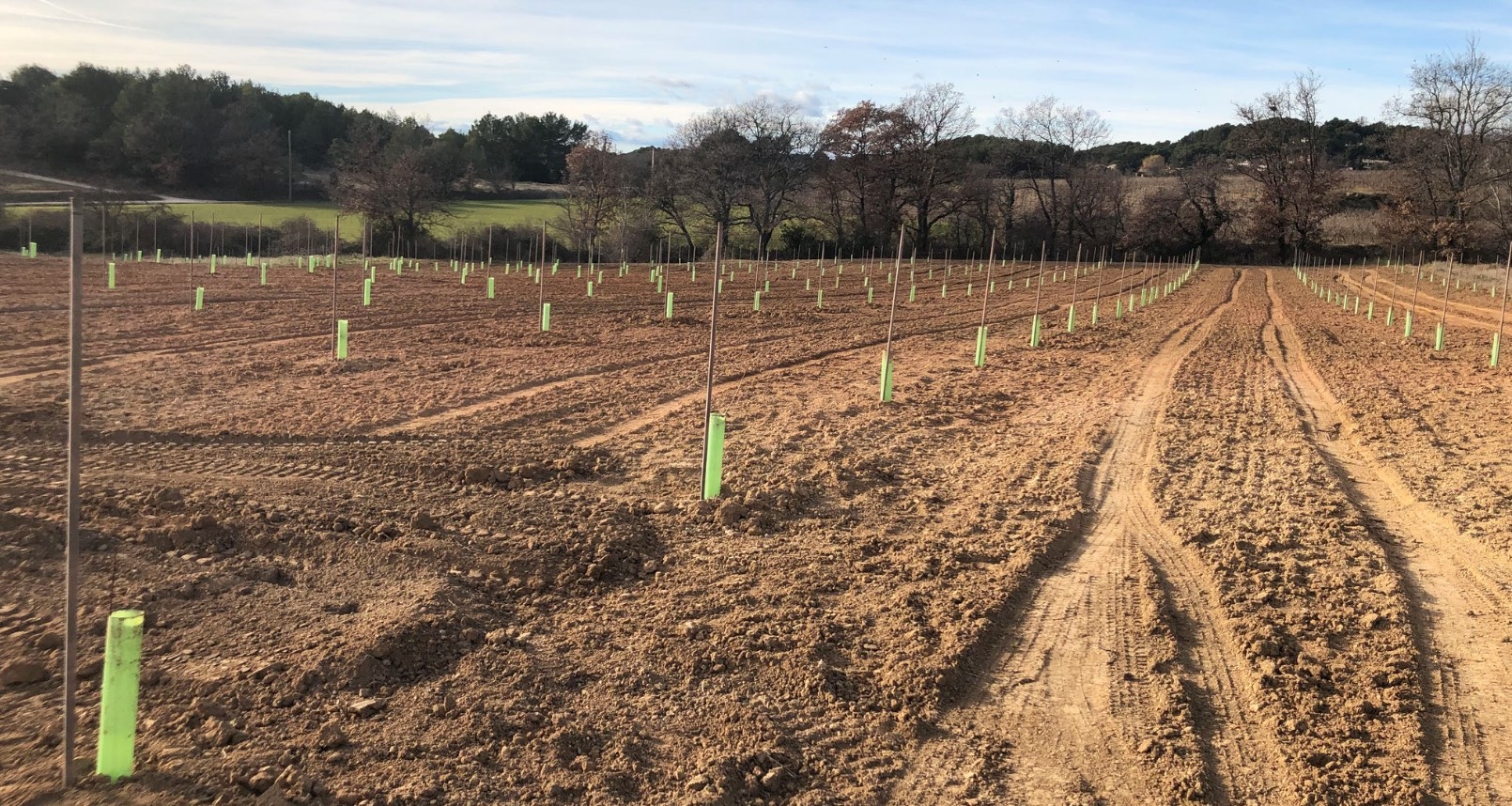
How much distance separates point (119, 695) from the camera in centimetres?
276

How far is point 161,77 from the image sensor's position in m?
51.8

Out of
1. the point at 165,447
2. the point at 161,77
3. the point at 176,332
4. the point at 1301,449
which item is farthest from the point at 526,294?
the point at 161,77

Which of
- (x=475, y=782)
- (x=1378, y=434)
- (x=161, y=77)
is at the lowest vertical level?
(x=475, y=782)

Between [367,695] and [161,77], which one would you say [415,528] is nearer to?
[367,695]

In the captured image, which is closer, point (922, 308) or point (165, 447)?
point (165, 447)

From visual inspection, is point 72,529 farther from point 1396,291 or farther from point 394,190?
point 394,190

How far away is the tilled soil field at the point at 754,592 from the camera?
321cm

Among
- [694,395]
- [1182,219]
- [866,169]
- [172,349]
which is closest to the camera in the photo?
[694,395]

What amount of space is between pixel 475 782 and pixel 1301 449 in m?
8.29

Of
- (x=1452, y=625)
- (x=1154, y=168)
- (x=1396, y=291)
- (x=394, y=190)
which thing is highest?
(x=1154, y=168)

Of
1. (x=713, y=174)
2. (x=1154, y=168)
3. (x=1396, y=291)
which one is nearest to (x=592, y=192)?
(x=713, y=174)

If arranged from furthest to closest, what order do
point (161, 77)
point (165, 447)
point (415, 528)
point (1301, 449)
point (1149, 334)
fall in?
point (161, 77)
point (1149, 334)
point (1301, 449)
point (165, 447)
point (415, 528)

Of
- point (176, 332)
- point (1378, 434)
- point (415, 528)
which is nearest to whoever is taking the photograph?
point (415, 528)

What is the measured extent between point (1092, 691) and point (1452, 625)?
236 cm
